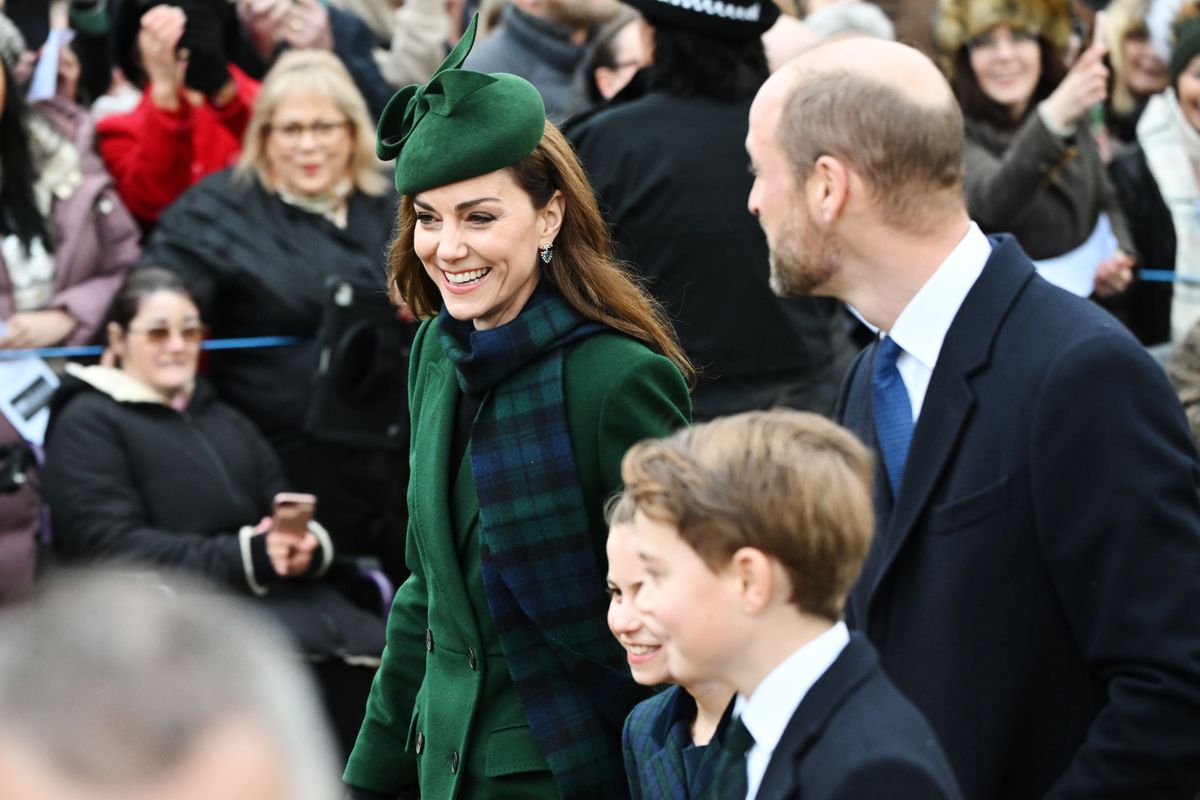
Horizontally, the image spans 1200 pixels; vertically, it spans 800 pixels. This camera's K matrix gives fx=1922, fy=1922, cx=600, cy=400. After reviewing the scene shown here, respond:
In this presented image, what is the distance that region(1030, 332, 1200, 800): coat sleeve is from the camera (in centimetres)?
270

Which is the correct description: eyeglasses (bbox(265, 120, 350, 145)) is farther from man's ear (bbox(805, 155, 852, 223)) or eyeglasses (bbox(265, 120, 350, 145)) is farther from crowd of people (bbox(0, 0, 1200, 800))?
man's ear (bbox(805, 155, 852, 223))

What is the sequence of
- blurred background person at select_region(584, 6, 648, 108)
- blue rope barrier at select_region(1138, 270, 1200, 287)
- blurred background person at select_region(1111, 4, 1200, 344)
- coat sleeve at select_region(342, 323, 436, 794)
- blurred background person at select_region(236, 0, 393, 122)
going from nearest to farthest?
1. coat sleeve at select_region(342, 323, 436, 794)
2. blurred background person at select_region(584, 6, 648, 108)
3. blurred background person at select_region(1111, 4, 1200, 344)
4. blue rope barrier at select_region(1138, 270, 1200, 287)
5. blurred background person at select_region(236, 0, 393, 122)

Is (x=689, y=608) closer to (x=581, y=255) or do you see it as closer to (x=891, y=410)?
(x=891, y=410)

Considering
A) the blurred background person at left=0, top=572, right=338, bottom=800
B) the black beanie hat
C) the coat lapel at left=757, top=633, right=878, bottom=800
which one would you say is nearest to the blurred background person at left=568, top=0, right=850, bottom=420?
the black beanie hat

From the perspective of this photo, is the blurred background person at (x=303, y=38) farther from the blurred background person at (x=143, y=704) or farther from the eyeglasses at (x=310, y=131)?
the blurred background person at (x=143, y=704)

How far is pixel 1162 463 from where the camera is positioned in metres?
2.71

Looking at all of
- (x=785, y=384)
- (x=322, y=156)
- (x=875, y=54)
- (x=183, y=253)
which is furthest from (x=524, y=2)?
(x=875, y=54)

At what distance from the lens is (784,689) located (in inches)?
104

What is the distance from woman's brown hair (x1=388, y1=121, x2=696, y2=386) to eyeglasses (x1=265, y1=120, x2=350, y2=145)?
3.05 m

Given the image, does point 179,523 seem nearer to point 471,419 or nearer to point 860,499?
point 471,419

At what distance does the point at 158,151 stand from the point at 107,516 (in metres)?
1.63

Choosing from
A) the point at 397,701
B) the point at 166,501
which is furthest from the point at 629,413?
the point at 166,501

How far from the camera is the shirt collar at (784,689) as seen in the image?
263 cm

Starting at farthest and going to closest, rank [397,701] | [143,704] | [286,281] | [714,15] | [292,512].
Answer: [286,281], [292,512], [714,15], [397,701], [143,704]
